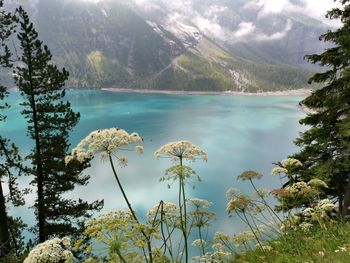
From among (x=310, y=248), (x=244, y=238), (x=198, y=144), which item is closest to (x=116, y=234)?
(x=310, y=248)

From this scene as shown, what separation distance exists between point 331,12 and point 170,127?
116102mm

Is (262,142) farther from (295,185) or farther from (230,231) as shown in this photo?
(295,185)

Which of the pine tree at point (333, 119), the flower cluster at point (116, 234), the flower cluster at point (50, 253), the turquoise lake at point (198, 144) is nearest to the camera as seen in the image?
the flower cluster at point (50, 253)

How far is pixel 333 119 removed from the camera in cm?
1623

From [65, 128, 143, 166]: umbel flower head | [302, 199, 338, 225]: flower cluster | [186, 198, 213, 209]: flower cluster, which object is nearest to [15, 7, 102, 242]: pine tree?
[186, 198, 213, 209]: flower cluster

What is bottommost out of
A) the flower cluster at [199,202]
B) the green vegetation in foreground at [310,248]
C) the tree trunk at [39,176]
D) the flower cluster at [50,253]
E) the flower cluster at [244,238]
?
the tree trunk at [39,176]

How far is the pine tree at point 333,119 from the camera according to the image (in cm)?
1506

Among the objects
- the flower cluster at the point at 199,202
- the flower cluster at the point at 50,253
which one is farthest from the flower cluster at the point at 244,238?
the flower cluster at the point at 50,253

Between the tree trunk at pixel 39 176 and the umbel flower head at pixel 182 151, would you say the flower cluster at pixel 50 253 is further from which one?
the tree trunk at pixel 39 176

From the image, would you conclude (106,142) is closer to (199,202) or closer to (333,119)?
(199,202)

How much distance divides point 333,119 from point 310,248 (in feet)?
37.4

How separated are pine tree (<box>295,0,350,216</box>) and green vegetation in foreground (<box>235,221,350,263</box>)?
8.11 m

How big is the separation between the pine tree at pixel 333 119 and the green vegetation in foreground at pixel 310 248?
26.6ft

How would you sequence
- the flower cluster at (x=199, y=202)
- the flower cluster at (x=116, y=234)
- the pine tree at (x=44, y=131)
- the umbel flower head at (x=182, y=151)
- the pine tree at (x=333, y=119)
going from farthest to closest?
the pine tree at (x=44, y=131) < the pine tree at (x=333, y=119) < the flower cluster at (x=199, y=202) < the umbel flower head at (x=182, y=151) < the flower cluster at (x=116, y=234)
